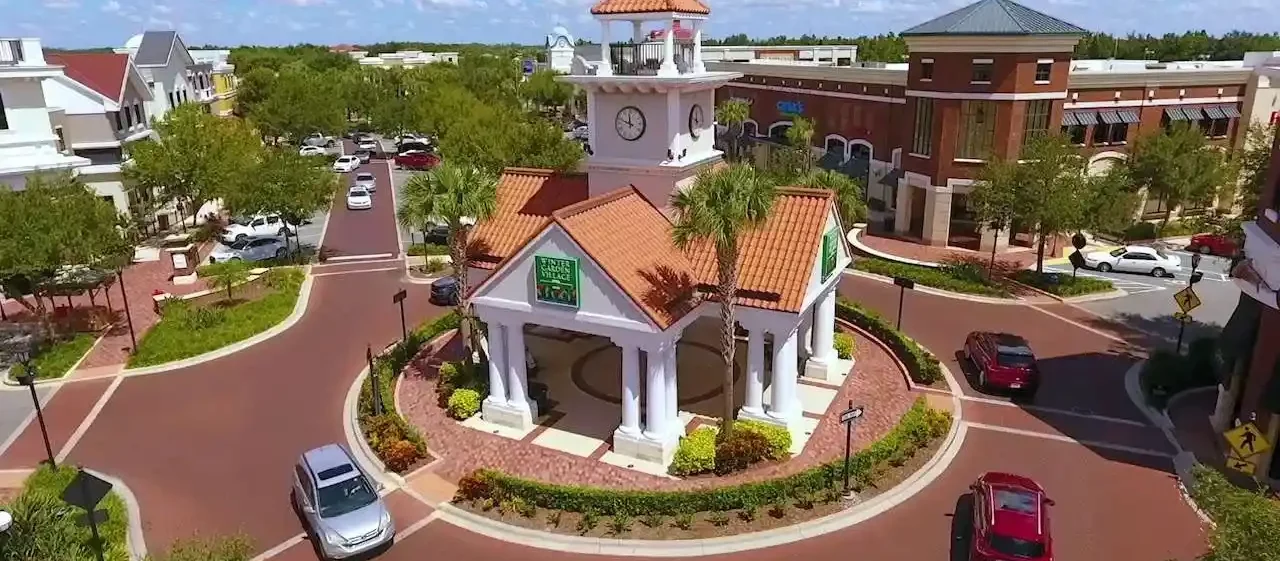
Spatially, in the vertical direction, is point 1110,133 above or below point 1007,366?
above

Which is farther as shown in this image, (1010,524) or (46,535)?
(1010,524)

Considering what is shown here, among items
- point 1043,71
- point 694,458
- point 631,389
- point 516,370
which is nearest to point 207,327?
point 516,370

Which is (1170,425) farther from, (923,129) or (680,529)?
(923,129)

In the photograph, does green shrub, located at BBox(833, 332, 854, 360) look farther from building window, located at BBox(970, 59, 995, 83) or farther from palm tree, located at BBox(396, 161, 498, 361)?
building window, located at BBox(970, 59, 995, 83)

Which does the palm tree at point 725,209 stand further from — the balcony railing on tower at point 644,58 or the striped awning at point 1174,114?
the striped awning at point 1174,114

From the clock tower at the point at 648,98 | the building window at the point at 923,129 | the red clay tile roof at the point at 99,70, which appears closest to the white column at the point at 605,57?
the clock tower at the point at 648,98

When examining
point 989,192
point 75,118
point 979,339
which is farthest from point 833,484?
point 75,118

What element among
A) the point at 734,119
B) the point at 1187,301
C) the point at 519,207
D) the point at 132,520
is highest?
the point at 734,119
